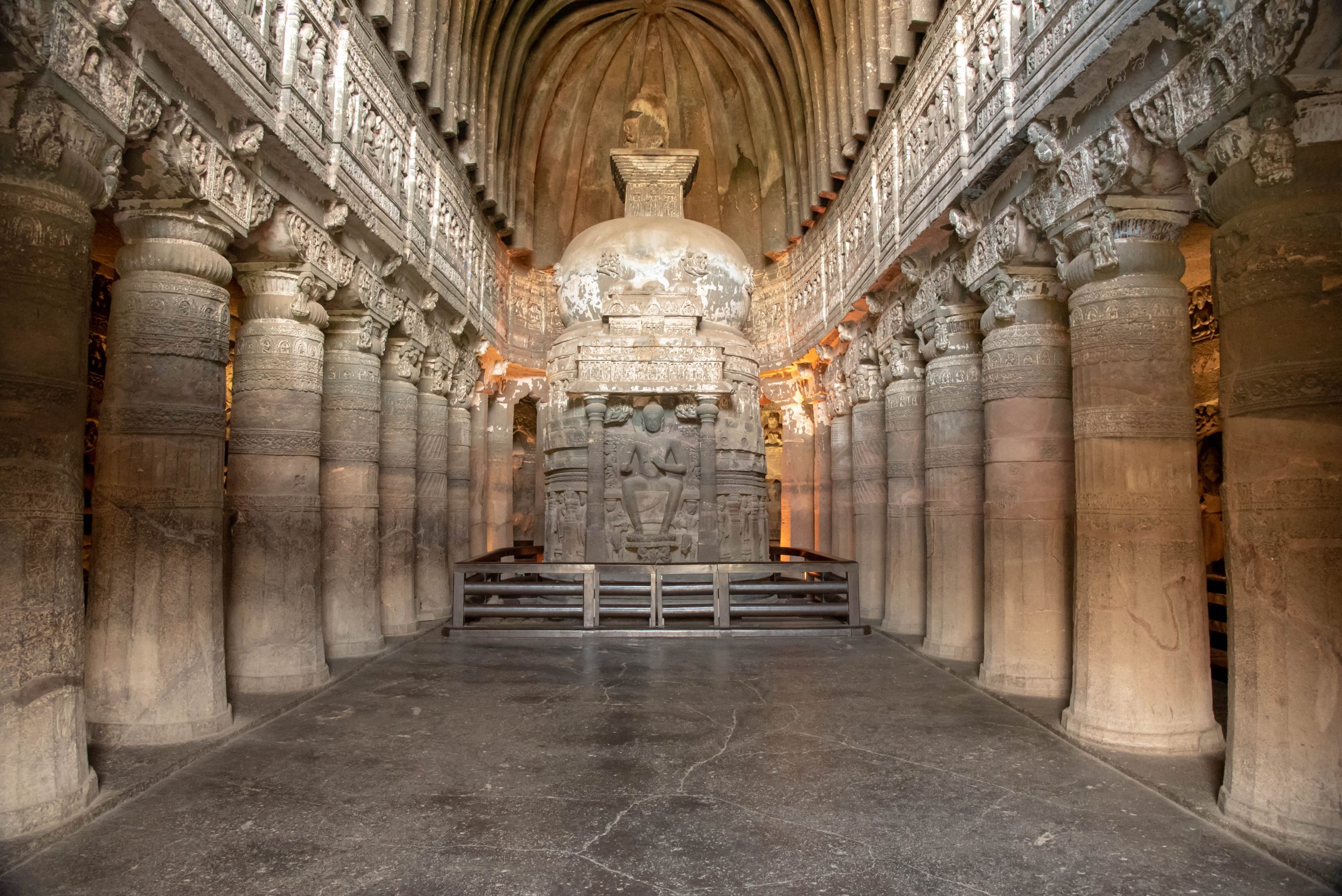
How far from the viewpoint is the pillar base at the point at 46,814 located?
369 cm

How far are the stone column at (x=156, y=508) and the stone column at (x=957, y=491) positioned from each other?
257 inches

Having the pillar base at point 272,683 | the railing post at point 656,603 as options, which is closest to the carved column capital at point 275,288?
the pillar base at point 272,683

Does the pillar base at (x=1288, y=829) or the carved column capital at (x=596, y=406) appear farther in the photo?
the carved column capital at (x=596, y=406)

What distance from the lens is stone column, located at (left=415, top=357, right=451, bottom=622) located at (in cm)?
1113

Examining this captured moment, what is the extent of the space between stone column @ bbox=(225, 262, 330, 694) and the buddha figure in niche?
5.64 meters

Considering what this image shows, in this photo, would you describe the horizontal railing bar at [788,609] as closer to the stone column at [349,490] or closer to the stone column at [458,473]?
the stone column at [349,490]

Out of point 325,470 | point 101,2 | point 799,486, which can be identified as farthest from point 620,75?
point 101,2

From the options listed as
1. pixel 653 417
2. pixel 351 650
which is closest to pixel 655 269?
pixel 653 417

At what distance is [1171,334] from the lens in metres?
5.22

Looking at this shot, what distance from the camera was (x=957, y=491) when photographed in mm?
8141

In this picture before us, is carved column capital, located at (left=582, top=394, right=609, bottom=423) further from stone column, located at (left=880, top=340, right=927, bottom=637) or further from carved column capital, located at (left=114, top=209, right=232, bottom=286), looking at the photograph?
carved column capital, located at (left=114, top=209, right=232, bottom=286)

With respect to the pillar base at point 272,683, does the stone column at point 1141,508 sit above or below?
above

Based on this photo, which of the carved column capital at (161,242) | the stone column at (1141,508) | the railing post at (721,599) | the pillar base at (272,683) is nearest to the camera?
the stone column at (1141,508)

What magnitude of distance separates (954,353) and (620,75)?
12.8 meters
